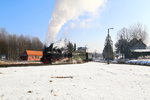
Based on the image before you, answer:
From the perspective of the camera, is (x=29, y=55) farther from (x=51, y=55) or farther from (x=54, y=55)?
(x=51, y=55)

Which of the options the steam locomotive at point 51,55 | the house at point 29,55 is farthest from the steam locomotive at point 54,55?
the house at point 29,55

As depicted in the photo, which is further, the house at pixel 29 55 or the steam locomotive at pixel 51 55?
the house at pixel 29 55

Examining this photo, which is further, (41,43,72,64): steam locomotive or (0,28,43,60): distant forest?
(0,28,43,60): distant forest

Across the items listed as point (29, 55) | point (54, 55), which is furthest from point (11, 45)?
point (54, 55)

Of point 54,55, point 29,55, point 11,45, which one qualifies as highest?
point 11,45

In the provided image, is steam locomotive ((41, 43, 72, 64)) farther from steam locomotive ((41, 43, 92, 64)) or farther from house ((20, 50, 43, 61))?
house ((20, 50, 43, 61))

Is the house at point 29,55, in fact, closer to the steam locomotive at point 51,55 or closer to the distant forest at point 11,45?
the distant forest at point 11,45

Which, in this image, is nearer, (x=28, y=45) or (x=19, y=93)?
(x=19, y=93)

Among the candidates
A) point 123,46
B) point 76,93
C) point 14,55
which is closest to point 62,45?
point 76,93

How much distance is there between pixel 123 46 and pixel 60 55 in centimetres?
4424

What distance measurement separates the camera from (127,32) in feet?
247

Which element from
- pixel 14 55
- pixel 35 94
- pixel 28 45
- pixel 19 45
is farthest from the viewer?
pixel 28 45

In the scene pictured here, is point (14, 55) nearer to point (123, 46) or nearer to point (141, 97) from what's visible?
point (123, 46)

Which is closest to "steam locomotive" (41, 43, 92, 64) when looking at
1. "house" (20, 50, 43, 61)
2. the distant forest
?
"house" (20, 50, 43, 61)
